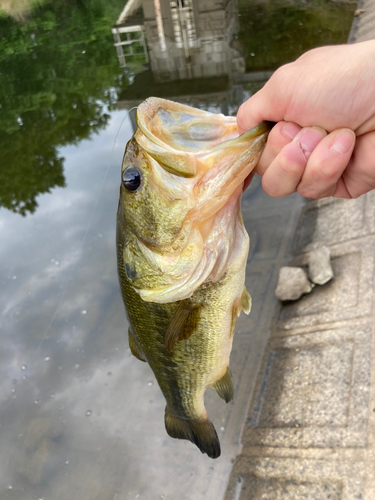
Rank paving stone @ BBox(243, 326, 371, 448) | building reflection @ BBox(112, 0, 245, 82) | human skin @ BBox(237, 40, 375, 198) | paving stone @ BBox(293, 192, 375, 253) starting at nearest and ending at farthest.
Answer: human skin @ BBox(237, 40, 375, 198), paving stone @ BBox(243, 326, 371, 448), paving stone @ BBox(293, 192, 375, 253), building reflection @ BBox(112, 0, 245, 82)

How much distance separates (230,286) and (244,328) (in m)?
2.41

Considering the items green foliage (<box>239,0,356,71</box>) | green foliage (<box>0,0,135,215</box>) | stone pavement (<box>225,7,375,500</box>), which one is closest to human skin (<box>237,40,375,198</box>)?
stone pavement (<box>225,7,375,500</box>)

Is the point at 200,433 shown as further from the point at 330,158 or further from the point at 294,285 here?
the point at 294,285

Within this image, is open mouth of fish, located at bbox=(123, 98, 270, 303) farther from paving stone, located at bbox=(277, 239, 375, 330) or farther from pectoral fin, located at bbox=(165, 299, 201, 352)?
paving stone, located at bbox=(277, 239, 375, 330)

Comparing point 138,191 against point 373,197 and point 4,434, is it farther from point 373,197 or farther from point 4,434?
point 373,197

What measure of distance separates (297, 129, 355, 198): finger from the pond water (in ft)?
6.30

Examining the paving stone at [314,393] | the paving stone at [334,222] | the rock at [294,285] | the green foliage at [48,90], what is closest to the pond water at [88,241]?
the green foliage at [48,90]

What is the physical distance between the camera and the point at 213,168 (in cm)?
117

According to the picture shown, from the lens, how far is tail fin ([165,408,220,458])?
1.80 m

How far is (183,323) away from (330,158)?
78 cm

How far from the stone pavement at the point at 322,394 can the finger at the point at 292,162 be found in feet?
6.45

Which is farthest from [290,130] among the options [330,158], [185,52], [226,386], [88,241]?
[185,52]

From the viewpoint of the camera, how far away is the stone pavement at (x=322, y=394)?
7.94ft

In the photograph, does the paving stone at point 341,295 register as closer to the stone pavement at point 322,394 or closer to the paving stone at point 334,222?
the stone pavement at point 322,394
